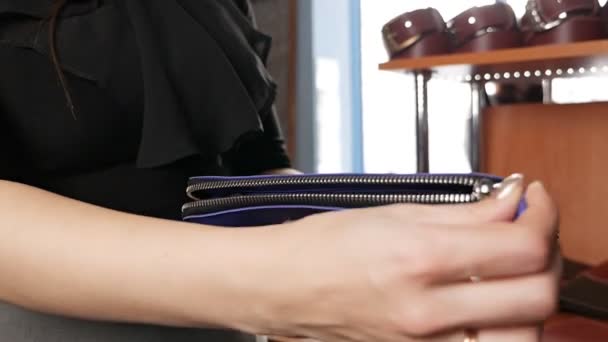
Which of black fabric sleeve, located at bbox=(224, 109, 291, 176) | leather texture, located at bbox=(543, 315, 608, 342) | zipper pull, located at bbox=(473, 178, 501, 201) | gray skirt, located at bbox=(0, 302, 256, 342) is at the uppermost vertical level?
zipper pull, located at bbox=(473, 178, 501, 201)

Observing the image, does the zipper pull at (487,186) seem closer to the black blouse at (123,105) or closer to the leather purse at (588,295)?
the black blouse at (123,105)

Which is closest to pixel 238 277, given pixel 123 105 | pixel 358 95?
pixel 123 105

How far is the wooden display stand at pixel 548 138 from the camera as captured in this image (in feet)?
3.58

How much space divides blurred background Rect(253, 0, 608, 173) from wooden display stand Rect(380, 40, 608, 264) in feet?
2.01

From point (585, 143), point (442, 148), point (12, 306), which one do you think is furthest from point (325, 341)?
point (442, 148)

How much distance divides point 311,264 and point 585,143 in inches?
40.8

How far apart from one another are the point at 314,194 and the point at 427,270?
0.09 m

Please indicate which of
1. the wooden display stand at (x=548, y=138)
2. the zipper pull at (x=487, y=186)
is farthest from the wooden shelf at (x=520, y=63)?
the zipper pull at (x=487, y=186)

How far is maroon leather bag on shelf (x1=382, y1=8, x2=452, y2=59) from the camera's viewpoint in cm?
109

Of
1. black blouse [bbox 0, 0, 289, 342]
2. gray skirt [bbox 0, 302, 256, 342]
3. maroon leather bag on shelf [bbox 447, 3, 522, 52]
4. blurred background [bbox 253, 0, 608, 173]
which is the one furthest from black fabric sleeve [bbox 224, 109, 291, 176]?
blurred background [bbox 253, 0, 608, 173]

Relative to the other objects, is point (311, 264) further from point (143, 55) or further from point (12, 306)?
point (143, 55)

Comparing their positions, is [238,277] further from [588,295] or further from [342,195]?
[588,295]

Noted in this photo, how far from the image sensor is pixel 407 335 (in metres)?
0.27

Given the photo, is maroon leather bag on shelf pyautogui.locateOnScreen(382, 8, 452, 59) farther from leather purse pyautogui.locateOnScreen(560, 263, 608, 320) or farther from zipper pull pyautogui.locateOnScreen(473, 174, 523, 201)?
zipper pull pyautogui.locateOnScreen(473, 174, 523, 201)
